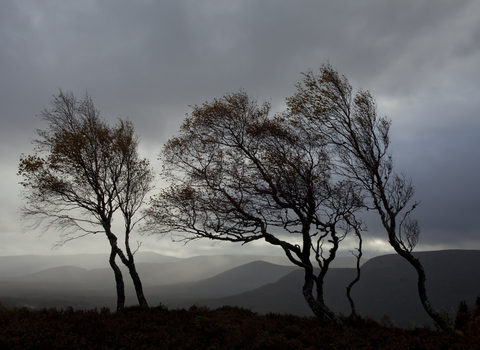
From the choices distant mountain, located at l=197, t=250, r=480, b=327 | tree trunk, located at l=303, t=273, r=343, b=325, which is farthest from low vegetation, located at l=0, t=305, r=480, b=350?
distant mountain, located at l=197, t=250, r=480, b=327

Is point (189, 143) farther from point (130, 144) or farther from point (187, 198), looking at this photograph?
point (130, 144)

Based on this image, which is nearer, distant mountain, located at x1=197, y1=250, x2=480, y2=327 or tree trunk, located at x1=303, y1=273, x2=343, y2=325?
tree trunk, located at x1=303, y1=273, x2=343, y2=325

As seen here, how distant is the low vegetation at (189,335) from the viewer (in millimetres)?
8258

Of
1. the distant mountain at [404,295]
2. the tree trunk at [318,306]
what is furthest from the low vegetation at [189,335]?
the distant mountain at [404,295]

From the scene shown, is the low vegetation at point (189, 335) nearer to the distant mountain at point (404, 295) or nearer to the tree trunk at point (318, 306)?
the tree trunk at point (318, 306)

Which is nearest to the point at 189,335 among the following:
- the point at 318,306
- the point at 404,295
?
the point at 318,306

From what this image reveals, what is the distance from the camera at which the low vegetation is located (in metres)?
8.26

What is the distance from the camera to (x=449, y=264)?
193 m

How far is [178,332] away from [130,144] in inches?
543

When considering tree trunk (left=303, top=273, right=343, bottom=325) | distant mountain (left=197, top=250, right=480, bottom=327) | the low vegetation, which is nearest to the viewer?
the low vegetation

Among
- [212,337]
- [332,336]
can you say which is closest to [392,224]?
[332,336]

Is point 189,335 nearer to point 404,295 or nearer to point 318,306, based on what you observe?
point 318,306

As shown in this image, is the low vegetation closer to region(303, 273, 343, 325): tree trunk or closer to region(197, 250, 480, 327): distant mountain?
region(303, 273, 343, 325): tree trunk

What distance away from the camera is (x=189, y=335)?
32.5ft
